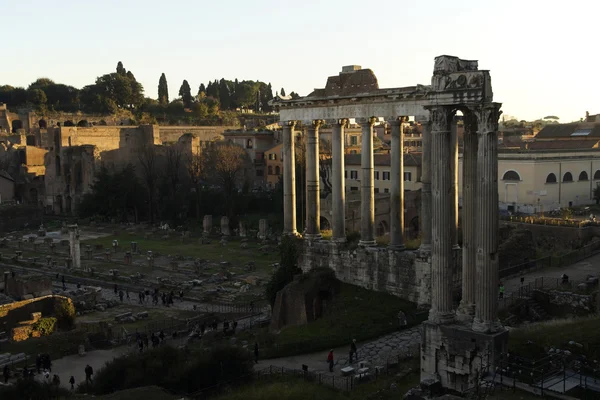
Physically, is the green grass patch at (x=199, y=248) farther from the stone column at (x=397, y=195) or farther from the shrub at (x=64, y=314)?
the stone column at (x=397, y=195)

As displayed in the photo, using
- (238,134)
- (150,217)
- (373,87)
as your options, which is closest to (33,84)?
(238,134)

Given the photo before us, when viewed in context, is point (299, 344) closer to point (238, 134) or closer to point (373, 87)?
point (373, 87)

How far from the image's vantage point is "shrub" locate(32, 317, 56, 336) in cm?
2084

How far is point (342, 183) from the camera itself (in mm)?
19703

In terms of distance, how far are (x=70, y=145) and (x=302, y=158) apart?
28844mm

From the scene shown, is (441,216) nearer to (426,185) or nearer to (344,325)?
(426,185)

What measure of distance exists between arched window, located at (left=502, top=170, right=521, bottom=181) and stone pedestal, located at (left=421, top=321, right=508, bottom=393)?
2564cm

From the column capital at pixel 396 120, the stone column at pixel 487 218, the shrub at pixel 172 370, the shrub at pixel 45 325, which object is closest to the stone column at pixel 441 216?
the stone column at pixel 487 218

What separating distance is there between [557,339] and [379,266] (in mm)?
6702

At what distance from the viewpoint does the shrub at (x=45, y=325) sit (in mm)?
20842

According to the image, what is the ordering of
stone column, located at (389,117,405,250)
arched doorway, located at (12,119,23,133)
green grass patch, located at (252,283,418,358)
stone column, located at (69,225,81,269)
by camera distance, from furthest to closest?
arched doorway, located at (12,119,23,133) → stone column, located at (69,225,81,269) → stone column, located at (389,117,405,250) → green grass patch, located at (252,283,418,358)

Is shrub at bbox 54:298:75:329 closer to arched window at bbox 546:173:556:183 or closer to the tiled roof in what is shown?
arched window at bbox 546:173:556:183

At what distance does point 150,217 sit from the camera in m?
48.4

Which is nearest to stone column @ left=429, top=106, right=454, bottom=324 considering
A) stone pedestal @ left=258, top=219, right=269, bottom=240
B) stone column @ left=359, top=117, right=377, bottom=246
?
stone column @ left=359, top=117, right=377, bottom=246
